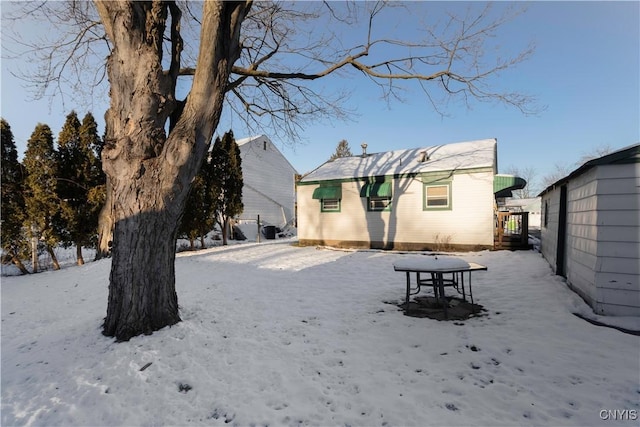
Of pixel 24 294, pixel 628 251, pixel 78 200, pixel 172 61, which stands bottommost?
pixel 24 294

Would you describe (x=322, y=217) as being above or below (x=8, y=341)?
above

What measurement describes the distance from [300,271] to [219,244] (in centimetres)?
819

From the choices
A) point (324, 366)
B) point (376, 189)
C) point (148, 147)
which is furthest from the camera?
point (376, 189)

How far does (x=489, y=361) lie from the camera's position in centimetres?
308

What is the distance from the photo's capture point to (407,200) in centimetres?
1184

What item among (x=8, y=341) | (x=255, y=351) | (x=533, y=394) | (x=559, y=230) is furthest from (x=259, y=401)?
(x=559, y=230)

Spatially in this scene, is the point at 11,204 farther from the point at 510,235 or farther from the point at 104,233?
the point at 510,235

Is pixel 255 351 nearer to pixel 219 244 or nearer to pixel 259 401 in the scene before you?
pixel 259 401

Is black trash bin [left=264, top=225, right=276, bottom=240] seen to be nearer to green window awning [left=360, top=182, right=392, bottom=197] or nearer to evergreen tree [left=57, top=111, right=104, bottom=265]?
green window awning [left=360, top=182, right=392, bottom=197]

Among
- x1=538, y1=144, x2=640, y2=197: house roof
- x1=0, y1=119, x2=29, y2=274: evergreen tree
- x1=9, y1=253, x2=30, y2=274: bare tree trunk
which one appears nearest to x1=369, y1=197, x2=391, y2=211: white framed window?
x1=538, y1=144, x2=640, y2=197: house roof

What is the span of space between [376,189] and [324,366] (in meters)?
9.76

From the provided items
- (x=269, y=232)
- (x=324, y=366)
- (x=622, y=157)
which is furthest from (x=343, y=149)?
(x=324, y=366)

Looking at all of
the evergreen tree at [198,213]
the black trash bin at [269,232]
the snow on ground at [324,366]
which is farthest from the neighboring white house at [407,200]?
the snow on ground at [324,366]

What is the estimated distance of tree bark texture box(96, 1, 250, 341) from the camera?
3654 mm
